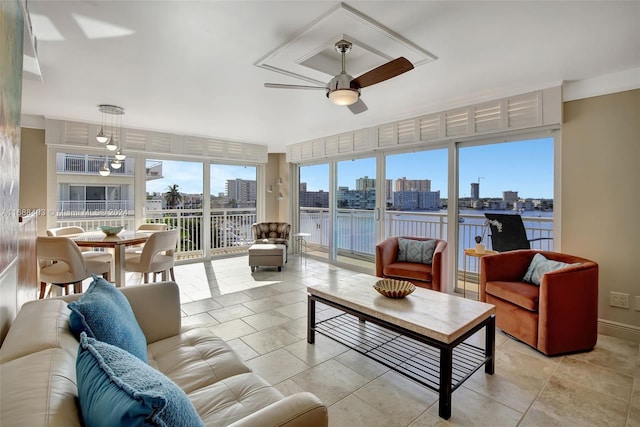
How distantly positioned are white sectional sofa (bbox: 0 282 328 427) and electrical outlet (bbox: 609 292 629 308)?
10.8 feet

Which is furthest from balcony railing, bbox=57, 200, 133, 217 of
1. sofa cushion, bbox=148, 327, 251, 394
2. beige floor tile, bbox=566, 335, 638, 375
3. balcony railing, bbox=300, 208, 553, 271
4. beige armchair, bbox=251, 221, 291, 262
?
beige floor tile, bbox=566, 335, 638, 375

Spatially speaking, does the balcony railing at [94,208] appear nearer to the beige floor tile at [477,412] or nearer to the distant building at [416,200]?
the distant building at [416,200]

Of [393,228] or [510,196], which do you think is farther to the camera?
[393,228]

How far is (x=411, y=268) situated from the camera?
3703mm

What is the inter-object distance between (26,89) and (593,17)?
17.2 feet

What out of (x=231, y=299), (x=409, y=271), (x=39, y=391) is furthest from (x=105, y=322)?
(x=409, y=271)

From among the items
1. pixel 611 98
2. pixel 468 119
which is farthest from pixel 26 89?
pixel 611 98

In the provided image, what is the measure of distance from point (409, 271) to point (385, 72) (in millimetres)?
2370

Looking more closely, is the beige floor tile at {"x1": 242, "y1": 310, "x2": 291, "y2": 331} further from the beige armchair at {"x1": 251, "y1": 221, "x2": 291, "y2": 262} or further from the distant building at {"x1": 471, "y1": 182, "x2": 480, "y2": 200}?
the distant building at {"x1": 471, "y1": 182, "x2": 480, "y2": 200}

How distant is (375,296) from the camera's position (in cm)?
247

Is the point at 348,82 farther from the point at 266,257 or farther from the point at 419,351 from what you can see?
the point at 266,257

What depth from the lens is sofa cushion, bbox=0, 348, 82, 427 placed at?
681 mm

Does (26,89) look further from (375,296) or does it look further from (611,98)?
(611,98)

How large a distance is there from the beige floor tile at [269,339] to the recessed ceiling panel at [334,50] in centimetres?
247
